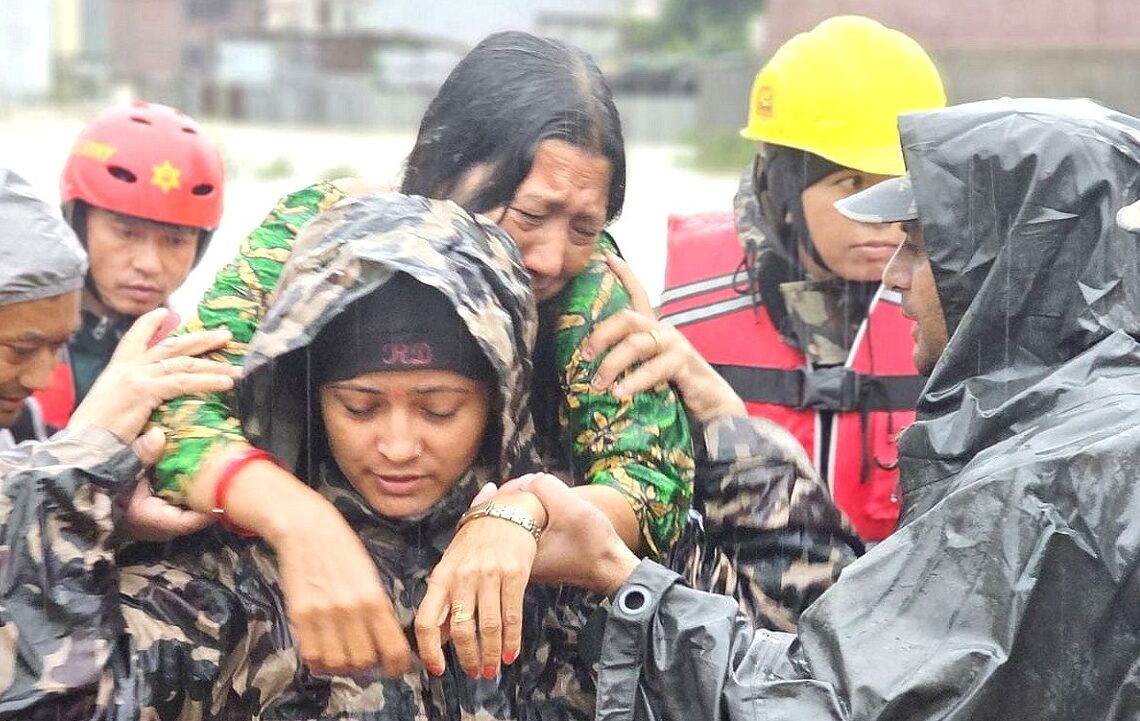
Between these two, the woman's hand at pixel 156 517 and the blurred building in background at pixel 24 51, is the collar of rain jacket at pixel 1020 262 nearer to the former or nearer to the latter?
the woman's hand at pixel 156 517

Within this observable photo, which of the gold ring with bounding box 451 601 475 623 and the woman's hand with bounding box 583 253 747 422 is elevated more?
the woman's hand with bounding box 583 253 747 422

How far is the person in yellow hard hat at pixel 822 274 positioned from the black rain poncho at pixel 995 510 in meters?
1.50

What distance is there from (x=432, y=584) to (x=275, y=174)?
2289 cm

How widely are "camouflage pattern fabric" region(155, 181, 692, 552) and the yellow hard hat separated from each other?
1.60 meters

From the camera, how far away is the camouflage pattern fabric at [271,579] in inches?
109

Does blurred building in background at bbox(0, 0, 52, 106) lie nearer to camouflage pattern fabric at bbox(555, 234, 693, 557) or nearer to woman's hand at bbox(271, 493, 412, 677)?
camouflage pattern fabric at bbox(555, 234, 693, 557)

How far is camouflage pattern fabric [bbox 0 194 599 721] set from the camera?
2775 mm

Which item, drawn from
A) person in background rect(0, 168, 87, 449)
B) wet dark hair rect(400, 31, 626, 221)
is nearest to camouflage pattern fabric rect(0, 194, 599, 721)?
wet dark hair rect(400, 31, 626, 221)

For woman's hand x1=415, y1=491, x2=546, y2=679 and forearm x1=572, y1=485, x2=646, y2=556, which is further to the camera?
forearm x1=572, y1=485, x2=646, y2=556

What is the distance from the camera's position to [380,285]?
2920mm

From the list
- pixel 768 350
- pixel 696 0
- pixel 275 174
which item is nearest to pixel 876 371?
pixel 768 350

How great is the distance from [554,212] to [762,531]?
0.77m

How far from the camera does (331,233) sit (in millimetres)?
2965

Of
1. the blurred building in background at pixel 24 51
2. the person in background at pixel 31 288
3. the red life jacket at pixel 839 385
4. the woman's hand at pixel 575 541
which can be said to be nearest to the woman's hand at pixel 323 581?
the woman's hand at pixel 575 541
